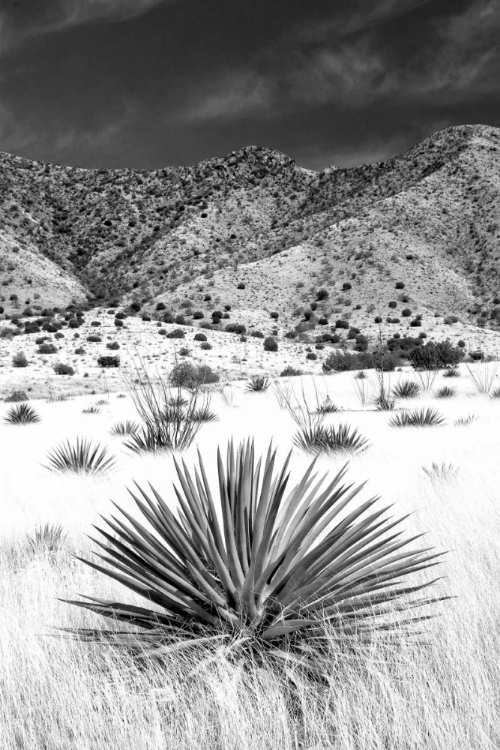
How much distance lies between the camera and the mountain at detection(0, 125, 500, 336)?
165ft

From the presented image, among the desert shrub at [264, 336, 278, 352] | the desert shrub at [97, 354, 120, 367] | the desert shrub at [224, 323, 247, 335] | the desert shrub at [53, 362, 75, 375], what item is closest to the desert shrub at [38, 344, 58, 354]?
the desert shrub at [53, 362, 75, 375]

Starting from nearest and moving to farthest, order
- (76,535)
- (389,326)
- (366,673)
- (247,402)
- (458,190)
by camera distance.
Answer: (366,673)
(76,535)
(247,402)
(389,326)
(458,190)

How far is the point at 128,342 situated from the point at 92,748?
102 ft

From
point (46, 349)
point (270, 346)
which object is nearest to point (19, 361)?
point (46, 349)

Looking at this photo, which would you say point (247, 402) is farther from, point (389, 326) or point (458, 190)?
point (458, 190)

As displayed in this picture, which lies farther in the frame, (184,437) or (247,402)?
(247,402)

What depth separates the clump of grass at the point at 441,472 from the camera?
6.34m

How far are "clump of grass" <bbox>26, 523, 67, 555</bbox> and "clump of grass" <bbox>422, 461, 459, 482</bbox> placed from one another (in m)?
3.92

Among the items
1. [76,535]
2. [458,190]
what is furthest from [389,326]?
[76,535]

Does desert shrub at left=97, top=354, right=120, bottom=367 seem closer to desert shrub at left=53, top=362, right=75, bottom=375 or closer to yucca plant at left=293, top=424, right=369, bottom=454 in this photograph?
desert shrub at left=53, top=362, right=75, bottom=375

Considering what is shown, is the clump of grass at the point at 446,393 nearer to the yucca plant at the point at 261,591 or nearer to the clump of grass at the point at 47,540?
the clump of grass at the point at 47,540

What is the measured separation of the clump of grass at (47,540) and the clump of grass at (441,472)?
3922 mm

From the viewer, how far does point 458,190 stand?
60.0 metres

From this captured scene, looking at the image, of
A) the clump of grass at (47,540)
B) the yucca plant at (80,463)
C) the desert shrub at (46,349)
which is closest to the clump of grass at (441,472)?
the clump of grass at (47,540)
